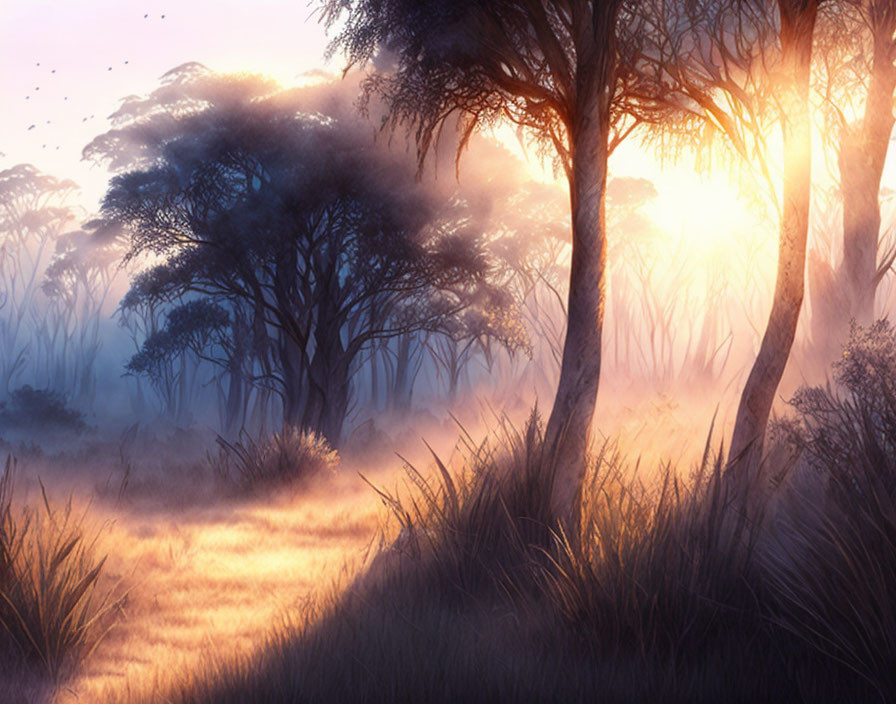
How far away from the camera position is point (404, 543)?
6.97 meters

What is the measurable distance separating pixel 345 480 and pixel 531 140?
7515mm

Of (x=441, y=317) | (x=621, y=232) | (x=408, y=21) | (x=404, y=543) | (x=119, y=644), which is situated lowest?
(x=119, y=644)

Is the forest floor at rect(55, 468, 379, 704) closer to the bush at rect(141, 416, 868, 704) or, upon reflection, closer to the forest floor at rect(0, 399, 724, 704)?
the forest floor at rect(0, 399, 724, 704)

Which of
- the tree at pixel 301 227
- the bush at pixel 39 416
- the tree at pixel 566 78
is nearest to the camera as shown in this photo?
the tree at pixel 566 78

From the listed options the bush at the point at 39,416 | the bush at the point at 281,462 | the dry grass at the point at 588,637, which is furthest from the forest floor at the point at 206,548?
the bush at the point at 39,416

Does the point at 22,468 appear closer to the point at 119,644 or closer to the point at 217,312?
the point at 217,312

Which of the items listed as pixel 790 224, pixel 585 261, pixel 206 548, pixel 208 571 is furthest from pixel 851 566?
pixel 206 548

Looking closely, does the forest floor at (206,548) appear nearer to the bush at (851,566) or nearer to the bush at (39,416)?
the bush at (851,566)

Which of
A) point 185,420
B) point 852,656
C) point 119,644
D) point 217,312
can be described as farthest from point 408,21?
point 185,420

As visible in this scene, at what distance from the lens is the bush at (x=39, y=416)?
29.0 meters

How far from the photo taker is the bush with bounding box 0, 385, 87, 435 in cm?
2902

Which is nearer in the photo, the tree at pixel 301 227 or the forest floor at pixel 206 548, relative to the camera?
the forest floor at pixel 206 548

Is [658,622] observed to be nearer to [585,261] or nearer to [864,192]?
[585,261]

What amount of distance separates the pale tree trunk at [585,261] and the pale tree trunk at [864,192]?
263 inches
